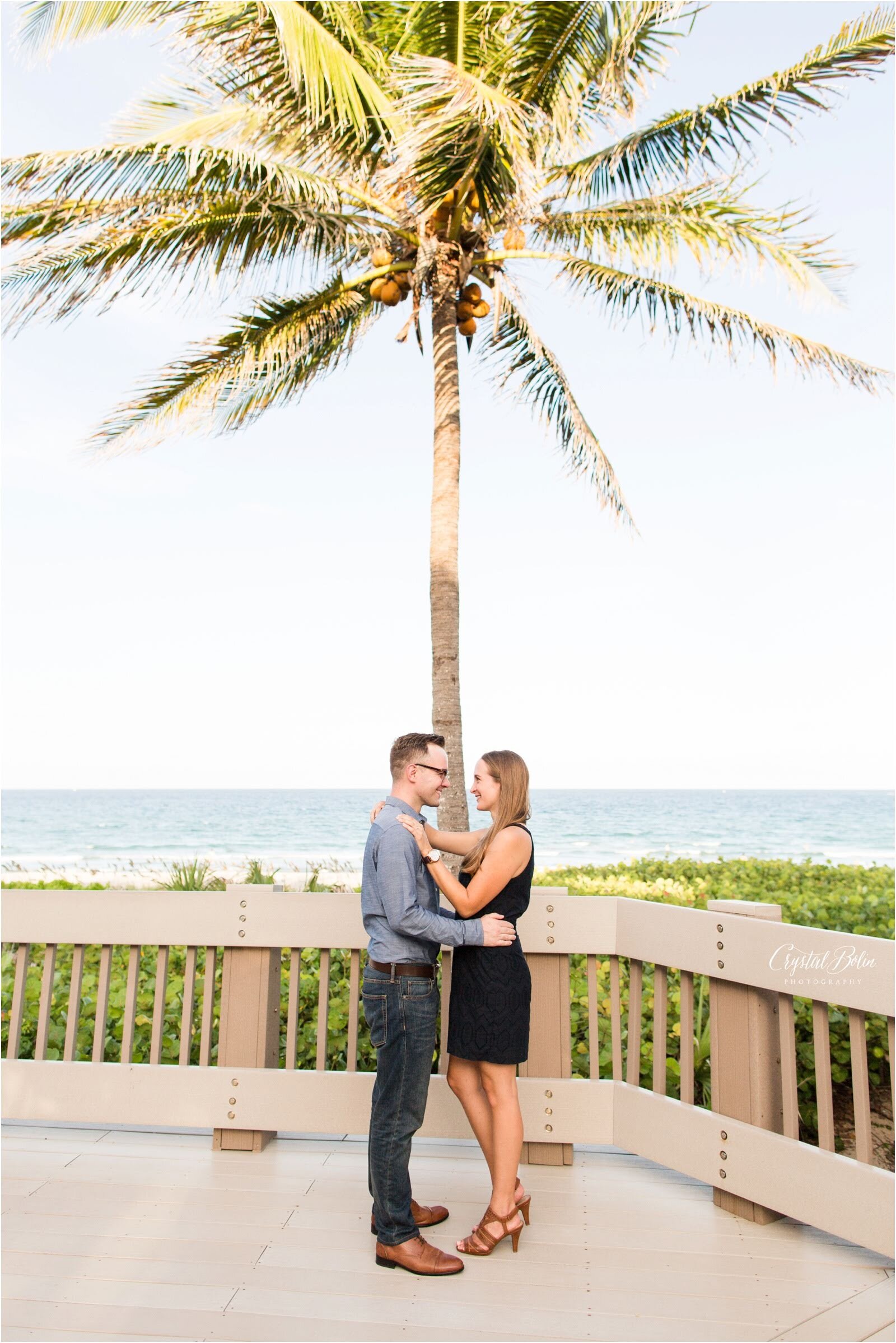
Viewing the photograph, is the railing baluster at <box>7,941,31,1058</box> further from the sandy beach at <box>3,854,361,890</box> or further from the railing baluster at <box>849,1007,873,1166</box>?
the railing baluster at <box>849,1007,873,1166</box>

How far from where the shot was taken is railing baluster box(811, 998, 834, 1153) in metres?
2.84

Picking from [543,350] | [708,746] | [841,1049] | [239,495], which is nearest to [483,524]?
[239,495]

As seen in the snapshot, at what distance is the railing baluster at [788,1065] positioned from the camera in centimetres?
297

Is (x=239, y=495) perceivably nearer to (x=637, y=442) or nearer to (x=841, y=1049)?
(x=637, y=442)

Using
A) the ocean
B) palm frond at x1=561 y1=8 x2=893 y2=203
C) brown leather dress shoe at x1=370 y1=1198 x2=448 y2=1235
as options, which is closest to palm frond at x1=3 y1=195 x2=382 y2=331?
palm frond at x1=561 y1=8 x2=893 y2=203

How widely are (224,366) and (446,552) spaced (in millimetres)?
2748

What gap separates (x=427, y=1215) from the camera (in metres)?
2.98

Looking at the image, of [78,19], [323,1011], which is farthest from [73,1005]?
[78,19]

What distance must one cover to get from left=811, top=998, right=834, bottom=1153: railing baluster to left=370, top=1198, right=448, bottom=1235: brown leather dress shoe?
1366mm

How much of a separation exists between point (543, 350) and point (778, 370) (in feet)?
7.29

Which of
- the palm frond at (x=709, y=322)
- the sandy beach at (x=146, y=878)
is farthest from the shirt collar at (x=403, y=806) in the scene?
the palm frond at (x=709, y=322)

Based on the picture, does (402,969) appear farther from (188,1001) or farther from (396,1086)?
(188,1001)

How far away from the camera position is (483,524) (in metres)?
52.2

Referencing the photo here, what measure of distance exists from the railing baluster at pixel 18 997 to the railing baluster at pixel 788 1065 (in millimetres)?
3110
